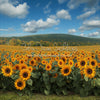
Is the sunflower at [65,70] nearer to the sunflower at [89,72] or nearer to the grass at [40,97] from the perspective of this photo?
the sunflower at [89,72]

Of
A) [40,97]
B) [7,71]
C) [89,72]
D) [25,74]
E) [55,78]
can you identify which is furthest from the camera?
[40,97]

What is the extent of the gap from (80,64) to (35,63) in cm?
219

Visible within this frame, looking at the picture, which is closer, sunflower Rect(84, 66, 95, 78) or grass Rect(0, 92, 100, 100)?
sunflower Rect(84, 66, 95, 78)

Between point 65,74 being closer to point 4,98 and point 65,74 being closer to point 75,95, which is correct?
point 75,95

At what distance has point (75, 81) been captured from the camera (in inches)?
→ 205

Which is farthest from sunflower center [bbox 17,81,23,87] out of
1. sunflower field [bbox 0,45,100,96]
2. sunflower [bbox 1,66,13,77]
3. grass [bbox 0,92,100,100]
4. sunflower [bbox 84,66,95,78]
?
sunflower [bbox 84,66,95,78]

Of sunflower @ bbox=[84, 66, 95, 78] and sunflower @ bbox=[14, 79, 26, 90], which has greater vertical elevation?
sunflower @ bbox=[84, 66, 95, 78]

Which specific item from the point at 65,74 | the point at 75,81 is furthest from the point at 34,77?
the point at 75,81

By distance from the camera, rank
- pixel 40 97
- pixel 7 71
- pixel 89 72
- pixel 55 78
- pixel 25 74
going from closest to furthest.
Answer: pixel 89 72
pixel 25 74
pixel 7 71
pixel 55 78
pixel 40 97

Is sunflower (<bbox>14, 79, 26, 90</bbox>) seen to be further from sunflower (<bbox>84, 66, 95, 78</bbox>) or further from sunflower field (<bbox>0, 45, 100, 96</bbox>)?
sunflower (<bbox>84, 66, 95, 78</bbox>)

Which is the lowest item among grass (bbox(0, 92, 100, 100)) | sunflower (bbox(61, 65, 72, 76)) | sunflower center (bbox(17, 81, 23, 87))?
grass (bbox(0, 92, 100, 100))

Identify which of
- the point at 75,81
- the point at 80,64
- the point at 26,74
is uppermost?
the point at 80,64

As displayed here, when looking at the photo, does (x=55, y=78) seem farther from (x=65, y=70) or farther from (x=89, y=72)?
(x=89, y=72)

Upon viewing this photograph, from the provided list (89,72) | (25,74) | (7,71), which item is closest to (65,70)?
(89,72)
